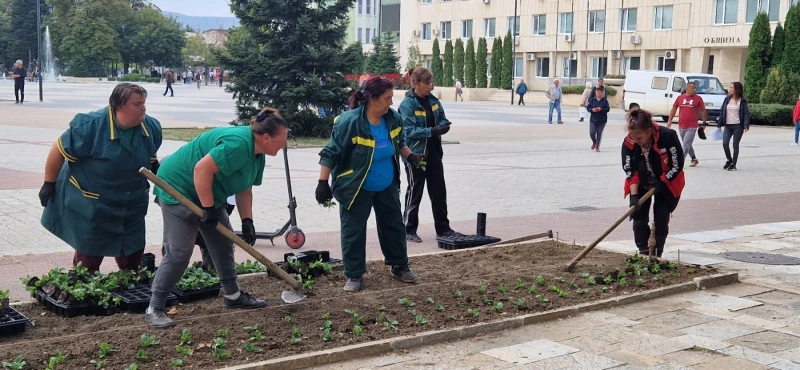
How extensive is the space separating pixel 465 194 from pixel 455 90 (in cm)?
4362

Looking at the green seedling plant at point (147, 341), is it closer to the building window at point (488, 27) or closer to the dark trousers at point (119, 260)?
the dark trousers at point (119, 260)

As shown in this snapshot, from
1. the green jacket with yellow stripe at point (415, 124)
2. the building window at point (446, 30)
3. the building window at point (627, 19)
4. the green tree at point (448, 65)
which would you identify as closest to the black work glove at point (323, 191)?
the green jacket with yellow stripe at point (415, 124)

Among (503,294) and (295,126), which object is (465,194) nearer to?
(503,294)

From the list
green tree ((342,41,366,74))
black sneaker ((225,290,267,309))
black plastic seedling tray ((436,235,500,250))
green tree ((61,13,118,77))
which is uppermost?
green tree ((61,13,118,77))

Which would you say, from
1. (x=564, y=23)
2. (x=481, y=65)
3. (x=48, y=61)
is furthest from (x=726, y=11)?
(x=48, y=61)

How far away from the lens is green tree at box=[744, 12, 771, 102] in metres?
34.5

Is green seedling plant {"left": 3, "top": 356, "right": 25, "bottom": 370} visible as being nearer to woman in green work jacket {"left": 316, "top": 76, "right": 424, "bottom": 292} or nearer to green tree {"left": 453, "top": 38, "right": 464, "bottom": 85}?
woman in green work jacket {"left": 316, "top": 76, "right": 424, "bottom": 292}

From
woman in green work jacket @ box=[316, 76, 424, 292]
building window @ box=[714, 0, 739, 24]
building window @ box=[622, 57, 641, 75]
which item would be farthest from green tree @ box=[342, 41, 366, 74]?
building window @ box=[622, 57, 641, 75]

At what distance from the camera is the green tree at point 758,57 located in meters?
34.5

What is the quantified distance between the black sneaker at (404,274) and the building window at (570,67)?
5471cm

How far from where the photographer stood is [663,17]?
53.7m

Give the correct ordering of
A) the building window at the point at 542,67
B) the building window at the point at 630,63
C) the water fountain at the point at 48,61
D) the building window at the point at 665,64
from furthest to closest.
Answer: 1. the water fountain at the point at 48,61
2. the building window at the point at 542,67
3. the building window at the point at 630,63
4. the building window at the point at 665,64

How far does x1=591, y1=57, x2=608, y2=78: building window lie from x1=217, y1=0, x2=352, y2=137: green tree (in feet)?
133

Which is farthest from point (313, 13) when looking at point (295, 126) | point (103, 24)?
A: point (103, 24)
